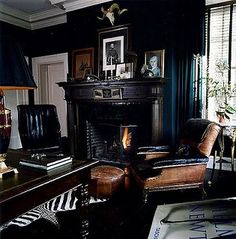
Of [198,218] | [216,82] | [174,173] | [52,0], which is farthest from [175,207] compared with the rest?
[52,0]

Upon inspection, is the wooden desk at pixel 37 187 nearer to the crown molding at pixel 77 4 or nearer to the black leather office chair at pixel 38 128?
the black leather office chair at pixel 38 128

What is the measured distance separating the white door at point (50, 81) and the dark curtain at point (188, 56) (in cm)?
274

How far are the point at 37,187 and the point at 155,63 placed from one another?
→ 2.75 m

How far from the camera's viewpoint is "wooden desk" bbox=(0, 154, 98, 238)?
1.17 metres

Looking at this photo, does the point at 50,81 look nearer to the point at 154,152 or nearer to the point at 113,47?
the point at 113,47

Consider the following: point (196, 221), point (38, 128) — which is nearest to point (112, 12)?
point (38, 128)

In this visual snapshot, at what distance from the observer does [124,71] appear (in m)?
3.67

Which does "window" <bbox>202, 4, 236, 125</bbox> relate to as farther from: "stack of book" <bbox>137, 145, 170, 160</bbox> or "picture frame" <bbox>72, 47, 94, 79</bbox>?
"picture frame" <bbox>72, 47, 94, 79</bbox>

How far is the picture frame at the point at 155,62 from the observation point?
139 inches

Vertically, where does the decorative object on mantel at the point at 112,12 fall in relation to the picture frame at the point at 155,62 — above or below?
above

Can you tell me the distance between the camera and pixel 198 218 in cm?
76

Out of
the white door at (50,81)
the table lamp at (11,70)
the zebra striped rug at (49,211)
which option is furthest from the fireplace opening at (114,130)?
the table lamp at (11,70)

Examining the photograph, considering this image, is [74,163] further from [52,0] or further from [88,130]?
[52,0]

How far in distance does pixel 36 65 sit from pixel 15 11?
1145 mm
